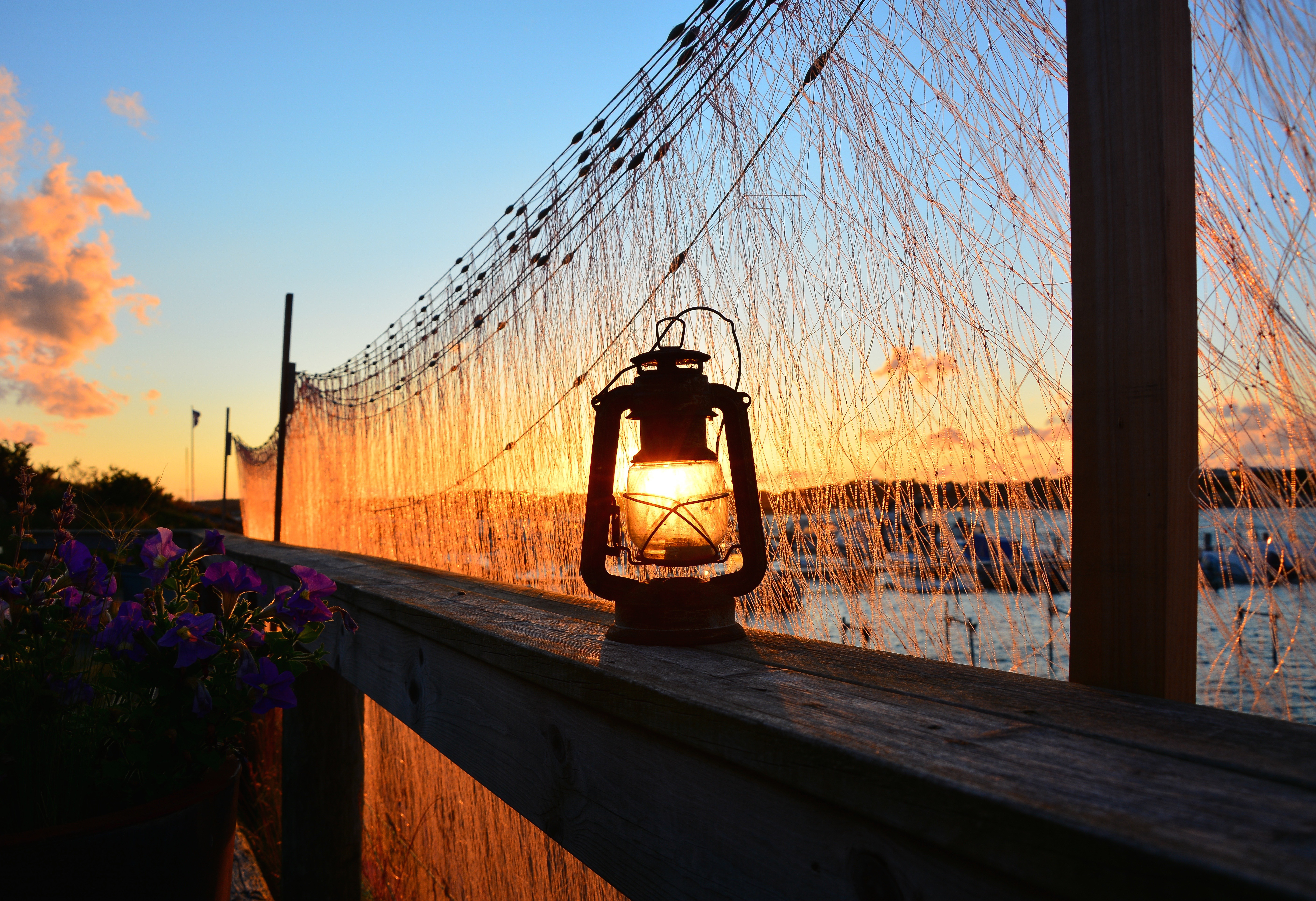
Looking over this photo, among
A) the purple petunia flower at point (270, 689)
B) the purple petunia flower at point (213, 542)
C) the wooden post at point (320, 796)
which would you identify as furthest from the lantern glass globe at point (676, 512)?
the wooden post at point (320, 796)

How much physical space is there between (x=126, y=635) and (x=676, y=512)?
94cm

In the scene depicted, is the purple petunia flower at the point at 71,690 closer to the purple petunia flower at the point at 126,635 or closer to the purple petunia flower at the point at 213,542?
the purple petunia flower at the point at 126,635

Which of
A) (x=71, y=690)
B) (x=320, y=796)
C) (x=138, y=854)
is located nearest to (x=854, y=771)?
(x=138, y=854)

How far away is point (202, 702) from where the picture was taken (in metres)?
1.15

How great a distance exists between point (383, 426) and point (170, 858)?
9.50 ft

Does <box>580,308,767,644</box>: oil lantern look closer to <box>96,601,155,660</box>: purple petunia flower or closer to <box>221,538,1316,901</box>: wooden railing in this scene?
<box>221,538,1316,901</box>: wooden railing

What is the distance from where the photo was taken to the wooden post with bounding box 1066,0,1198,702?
0.76 meters

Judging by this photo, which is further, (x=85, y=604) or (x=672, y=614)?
(x=85, y=604)

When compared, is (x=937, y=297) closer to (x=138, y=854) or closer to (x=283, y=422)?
(x=138, y=854)

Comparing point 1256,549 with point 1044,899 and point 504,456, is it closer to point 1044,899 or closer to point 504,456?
point 1044,899

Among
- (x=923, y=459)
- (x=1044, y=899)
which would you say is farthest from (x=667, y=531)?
(x=1044, y=899)

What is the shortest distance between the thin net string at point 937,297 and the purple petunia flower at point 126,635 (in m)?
0.87

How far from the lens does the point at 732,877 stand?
0.71m

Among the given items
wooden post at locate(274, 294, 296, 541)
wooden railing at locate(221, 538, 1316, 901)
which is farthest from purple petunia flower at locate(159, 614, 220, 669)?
wooden post at locate(274, 294, 296, 541)
